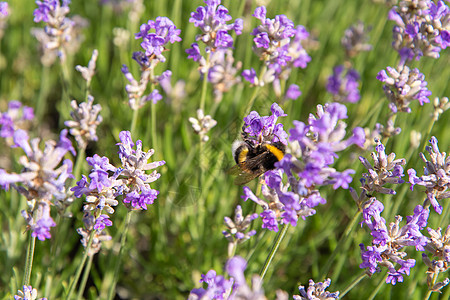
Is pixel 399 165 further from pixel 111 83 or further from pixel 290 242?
pixel 111 83

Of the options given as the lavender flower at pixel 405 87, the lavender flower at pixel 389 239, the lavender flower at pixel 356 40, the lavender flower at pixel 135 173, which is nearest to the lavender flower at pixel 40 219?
the lavender flower at pixel 135 173

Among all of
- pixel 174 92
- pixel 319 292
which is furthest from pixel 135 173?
pixel 174 92

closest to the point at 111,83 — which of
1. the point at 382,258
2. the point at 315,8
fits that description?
the point at 315,8

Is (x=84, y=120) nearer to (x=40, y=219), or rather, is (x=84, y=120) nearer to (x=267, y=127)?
(x=40, y=219)

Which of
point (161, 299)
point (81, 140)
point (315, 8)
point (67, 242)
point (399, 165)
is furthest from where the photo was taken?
point (315, 8)

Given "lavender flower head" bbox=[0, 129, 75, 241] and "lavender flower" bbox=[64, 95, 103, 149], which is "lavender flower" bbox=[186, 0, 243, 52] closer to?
"lavender flower" bbox=[64, 95, 103, 149]

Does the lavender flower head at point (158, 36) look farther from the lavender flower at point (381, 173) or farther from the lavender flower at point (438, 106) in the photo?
the lavender flower at point (438, 106)
